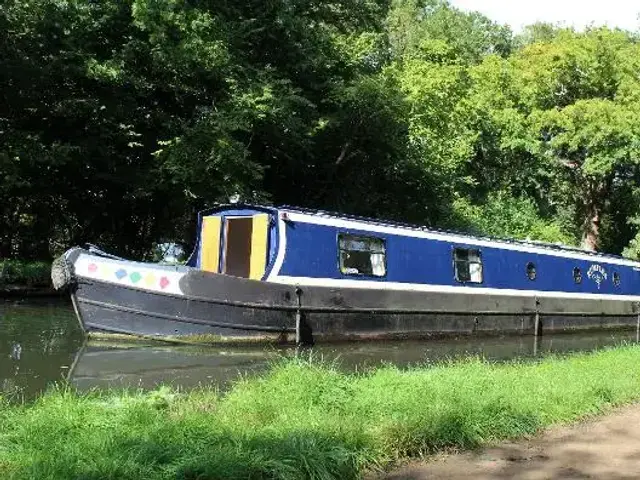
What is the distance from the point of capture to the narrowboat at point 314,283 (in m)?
12.0

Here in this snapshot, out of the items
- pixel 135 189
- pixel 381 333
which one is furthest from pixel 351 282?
pixel 135 189

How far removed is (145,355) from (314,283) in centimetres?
333

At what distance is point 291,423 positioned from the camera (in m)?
5.16

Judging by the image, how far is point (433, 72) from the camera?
2672cm

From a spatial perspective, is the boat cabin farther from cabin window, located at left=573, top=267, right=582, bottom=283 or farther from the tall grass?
the tall grass

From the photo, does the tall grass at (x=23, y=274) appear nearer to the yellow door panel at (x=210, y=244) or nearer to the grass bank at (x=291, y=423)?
the yellow door panel at (x=210, y=244)

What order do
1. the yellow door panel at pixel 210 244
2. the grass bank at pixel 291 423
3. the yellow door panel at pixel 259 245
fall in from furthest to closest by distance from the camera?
the yellow door panel at pixel 210 244 → the yellow door panel at pixel 259 245 → the grass bank at pixel 291 423

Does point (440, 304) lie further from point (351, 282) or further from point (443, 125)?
point (443, 125)

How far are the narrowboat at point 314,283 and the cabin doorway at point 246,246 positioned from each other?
0.07 ft

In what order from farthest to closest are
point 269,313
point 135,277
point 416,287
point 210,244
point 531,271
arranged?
point 531,271
point 416,287
point 210,244
point 269,313
point 135,277

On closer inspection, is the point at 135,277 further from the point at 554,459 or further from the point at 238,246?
the point at 554,459

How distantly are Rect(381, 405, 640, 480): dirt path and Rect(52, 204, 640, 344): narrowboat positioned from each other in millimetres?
7133

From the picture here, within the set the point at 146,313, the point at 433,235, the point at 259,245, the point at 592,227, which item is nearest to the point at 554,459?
the point at 146,313

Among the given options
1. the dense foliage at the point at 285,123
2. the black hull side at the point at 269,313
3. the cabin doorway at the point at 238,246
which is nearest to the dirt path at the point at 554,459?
the black hull side at the point at 269,313
